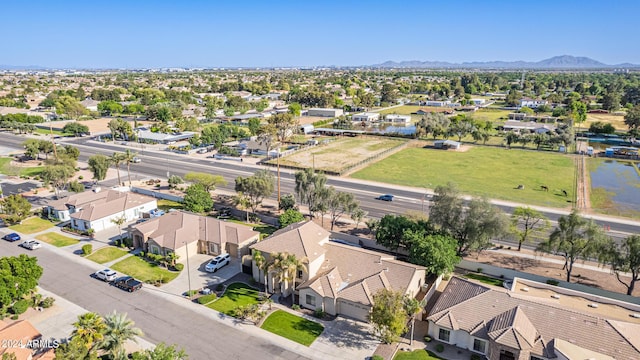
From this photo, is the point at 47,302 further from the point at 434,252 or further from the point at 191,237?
the point at 434,252

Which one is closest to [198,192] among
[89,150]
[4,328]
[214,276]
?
[214,276]

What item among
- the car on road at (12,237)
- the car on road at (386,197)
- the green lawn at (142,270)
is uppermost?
the car on road at (386,197)

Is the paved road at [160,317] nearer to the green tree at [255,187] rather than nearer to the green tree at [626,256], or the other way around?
the green tree at [255,187]

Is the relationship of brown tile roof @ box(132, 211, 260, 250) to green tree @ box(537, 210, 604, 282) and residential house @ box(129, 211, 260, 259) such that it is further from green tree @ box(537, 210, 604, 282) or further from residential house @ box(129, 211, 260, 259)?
green tree @ box(537, 210, 604, 282)

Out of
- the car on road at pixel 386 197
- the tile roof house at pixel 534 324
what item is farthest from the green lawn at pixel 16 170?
the tile roof house at pixel 534 324

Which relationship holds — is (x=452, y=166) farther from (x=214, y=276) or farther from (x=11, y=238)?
(x=11, y=238)

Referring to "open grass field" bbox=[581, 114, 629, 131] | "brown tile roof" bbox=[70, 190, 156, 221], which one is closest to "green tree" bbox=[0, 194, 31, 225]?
"brown tile roof" bbox=[70, 190, 156, 221]
